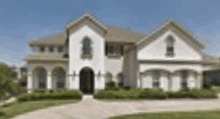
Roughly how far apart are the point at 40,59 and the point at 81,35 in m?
6.73

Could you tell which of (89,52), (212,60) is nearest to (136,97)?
(89,52)

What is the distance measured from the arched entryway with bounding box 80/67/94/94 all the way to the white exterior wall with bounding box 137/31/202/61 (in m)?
8.63

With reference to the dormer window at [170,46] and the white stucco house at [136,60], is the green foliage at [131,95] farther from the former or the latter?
the dormer window at [170,46]

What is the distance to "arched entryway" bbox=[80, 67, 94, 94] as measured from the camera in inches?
925

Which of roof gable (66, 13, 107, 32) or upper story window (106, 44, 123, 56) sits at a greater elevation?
roof gable (66, 13, 107, 32)

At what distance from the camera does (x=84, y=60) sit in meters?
21.2

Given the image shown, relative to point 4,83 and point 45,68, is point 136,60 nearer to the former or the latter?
point 45,68

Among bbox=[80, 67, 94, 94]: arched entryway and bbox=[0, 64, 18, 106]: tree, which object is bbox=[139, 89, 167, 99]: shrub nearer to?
bbox=[80, 67, 94, 94]: arched entryway

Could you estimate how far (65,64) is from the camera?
71.1ft

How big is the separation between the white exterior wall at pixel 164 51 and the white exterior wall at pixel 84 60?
5696 mm

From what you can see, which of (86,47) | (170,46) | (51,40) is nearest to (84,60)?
(86,47)

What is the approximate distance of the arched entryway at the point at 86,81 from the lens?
23.5m

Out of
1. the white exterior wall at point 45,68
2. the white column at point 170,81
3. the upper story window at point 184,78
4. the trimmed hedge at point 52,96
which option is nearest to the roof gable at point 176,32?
the upper story window at point 184,78

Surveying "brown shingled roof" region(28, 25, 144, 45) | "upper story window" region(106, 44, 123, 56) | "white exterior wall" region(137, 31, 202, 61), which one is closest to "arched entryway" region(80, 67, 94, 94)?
"upper story window" region(106, 44, 123, 56)
